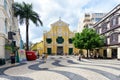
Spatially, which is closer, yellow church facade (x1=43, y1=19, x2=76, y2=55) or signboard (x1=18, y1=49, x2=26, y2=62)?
signboard (x1=18, y1=49, x2=26, y2=62)

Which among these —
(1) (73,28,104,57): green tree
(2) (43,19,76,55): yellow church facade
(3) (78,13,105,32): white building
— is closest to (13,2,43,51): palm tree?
(1) (73,28,104,57): green tree

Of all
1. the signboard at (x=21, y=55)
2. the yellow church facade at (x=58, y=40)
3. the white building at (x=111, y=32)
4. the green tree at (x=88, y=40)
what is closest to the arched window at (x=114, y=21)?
the white building at (x=111, y=32)

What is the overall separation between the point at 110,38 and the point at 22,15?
17238 mm

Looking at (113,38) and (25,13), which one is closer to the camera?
(113,38)

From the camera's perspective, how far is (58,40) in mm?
70938

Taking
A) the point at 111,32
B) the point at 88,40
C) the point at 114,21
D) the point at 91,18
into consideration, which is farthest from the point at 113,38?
the point at 91,18

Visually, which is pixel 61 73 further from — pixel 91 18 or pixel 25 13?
pixel 91 18

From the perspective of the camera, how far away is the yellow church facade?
7000cm

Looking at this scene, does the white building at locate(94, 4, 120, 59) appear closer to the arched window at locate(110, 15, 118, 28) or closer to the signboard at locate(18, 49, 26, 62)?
the arched window at locate(110, 15, 118, 28)

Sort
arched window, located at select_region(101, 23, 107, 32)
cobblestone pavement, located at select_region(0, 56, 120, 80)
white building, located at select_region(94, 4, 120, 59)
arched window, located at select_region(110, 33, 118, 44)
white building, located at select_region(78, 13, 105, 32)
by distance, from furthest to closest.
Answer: white building, located at select_region(78, 13, 105, 32) → arched window, located at select_region(101, 23, 107, 32) → arched window, located at select_region(110, 33, 118, 44) → white building, located at select_region(94, 4, 120, 59) → cobblestone pavement, located at select_region(0, 56, 120, 80)

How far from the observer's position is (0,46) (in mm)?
25281

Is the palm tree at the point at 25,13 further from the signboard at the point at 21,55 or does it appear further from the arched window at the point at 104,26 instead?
the arched window at the point at 104,26

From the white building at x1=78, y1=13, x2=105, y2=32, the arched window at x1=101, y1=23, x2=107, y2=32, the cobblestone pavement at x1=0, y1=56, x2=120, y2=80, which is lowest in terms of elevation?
the cobblestone pavement at x1=0, y1=56, x2=120, y2=80

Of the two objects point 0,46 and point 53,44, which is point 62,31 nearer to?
point 53,44
